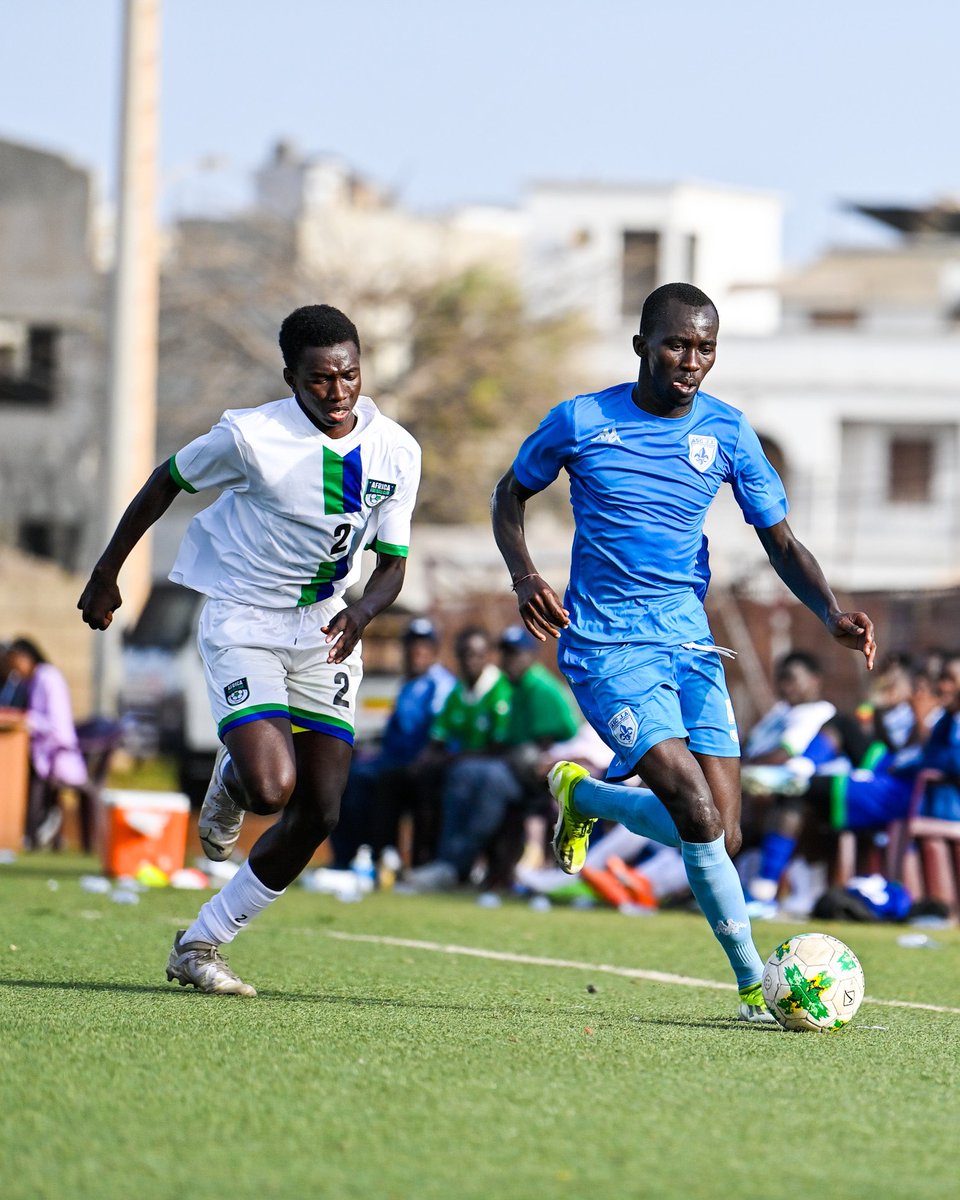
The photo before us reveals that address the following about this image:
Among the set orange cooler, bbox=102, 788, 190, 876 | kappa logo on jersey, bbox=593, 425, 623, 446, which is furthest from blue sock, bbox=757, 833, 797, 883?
kappa logo on jersey, bbox=593, 425, 623, 446

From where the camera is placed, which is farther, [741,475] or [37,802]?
[37,802]

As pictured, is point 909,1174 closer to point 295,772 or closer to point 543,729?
point 295,772

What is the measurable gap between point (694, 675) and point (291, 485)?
148cm

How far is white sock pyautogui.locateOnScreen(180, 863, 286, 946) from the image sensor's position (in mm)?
7008

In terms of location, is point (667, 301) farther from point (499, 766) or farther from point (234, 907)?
point (499, 766)

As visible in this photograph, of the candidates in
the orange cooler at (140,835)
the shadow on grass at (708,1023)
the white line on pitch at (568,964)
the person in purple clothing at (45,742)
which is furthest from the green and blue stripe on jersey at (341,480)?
the person in purple clothing at (45,742)

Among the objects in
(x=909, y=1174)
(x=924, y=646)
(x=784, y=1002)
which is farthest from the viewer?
(x=924, y=646)

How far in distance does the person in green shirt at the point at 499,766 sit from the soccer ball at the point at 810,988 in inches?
308

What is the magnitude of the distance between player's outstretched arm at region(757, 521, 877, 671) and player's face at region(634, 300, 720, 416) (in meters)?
0.55

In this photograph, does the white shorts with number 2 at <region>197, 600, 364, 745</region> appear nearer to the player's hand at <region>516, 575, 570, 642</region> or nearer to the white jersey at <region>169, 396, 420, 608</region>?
the white jersey at <region>169, 396, 420, 608</region>

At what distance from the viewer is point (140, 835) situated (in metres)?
13.6

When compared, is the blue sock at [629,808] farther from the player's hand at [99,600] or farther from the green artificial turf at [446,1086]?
the player's hand at [99,600]

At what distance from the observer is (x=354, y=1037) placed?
235 inches

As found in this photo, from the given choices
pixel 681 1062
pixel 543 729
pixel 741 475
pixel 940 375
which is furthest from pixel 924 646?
pixel 940 375
